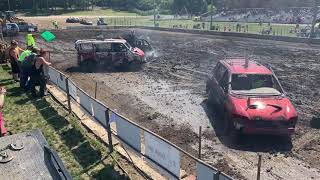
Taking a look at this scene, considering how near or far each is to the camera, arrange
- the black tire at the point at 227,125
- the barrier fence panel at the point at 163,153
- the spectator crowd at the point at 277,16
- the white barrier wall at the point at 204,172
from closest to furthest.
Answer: the white barrier wall at the point at 204,172 → the barrier fence panel at the point at 163,153 → the black tire at the point at 227,125 → the spectator crowd at the point at 277,16

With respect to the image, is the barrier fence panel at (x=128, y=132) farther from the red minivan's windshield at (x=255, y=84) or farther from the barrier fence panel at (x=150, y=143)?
the red minivan's windshield at (x=255, y=84)

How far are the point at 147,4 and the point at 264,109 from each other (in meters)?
128

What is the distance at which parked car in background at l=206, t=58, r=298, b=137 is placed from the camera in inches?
369

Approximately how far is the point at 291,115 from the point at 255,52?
19083mm

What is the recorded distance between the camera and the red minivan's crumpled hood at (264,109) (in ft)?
30.9

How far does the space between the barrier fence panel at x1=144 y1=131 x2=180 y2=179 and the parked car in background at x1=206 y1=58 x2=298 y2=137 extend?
11.1ft

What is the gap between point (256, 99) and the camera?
10117 mm

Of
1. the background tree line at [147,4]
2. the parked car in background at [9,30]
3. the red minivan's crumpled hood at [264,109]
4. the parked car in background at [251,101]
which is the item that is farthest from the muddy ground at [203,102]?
the background tree line at [147,4]

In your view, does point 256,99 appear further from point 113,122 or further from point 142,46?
point 142,46

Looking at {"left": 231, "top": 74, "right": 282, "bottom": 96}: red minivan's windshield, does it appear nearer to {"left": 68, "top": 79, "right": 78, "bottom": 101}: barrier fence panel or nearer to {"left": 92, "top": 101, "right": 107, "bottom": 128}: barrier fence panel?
{"left": 92, "top": 101, "right": 107, "bottom": 128}: barrier fence panel

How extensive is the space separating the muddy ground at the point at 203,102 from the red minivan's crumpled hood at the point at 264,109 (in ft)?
2.70

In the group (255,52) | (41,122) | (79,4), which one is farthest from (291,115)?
(79,4)

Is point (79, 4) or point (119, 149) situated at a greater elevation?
point (79, 4)

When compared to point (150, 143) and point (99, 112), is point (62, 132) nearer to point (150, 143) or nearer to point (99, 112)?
point (99, 112)
